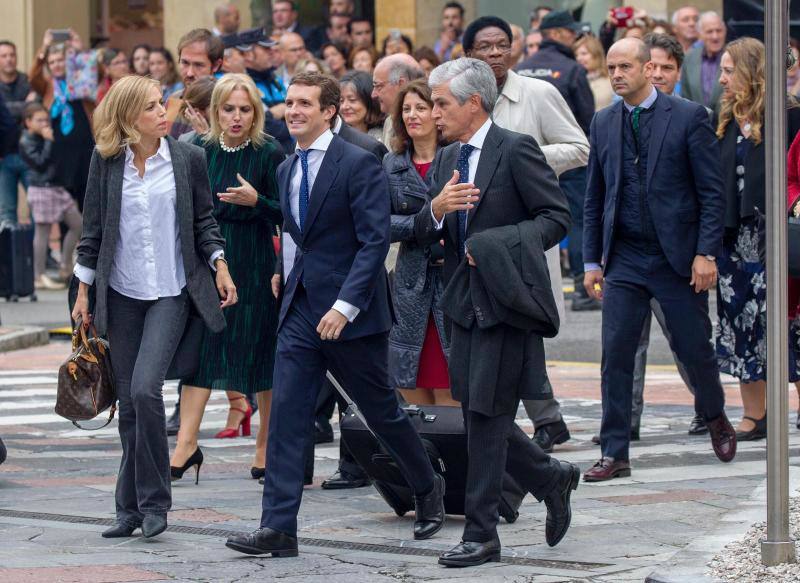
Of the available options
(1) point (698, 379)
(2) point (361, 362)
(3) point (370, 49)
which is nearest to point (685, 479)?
(1) point (698, 379)

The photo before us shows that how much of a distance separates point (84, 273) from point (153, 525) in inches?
42.3

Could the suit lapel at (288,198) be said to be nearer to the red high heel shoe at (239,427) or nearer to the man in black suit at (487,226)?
the man in black suit at (487,226)

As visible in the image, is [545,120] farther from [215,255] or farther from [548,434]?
[215,255]

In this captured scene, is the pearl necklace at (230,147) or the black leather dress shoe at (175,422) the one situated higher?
the pearl necklace at (230,147)

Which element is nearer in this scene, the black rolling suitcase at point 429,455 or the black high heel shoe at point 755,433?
the black rolling suitcase at point 429,455

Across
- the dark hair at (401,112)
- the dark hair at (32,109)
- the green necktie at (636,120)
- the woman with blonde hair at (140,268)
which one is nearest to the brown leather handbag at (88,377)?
the woman with blonde hair at (140,268)

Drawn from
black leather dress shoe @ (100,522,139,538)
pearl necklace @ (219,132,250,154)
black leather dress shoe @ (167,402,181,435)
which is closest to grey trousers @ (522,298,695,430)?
pearl necklace @ (219,132,250,154)

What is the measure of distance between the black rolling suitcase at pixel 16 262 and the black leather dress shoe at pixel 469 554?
11.5 m

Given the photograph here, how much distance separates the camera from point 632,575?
21.9 ft

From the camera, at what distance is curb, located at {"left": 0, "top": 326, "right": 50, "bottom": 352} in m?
15.0

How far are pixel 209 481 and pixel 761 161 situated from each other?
3297mm

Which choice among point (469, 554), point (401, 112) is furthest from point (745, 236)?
point (469, 554)

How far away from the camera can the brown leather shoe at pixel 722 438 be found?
29.8 feet

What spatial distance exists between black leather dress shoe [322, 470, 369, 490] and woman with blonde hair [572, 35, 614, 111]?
29.4 feet
